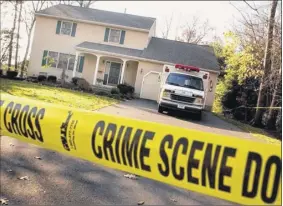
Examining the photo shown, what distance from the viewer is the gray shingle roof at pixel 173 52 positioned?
3047cm

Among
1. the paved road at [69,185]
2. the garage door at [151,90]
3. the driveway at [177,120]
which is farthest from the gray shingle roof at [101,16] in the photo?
the paved road at [69,185]

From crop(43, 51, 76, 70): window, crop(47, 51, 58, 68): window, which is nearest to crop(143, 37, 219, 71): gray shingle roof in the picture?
crop(43, 51, 76, 70): window

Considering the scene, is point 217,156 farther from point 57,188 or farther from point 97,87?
point 97,87

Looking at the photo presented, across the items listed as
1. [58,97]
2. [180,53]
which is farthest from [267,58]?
[58,97]

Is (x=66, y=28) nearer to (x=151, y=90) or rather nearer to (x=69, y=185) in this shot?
(x=151, y=90)

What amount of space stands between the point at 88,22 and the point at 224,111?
1442 cm

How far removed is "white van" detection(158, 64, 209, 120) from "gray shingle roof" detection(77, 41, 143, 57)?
13.1 meters

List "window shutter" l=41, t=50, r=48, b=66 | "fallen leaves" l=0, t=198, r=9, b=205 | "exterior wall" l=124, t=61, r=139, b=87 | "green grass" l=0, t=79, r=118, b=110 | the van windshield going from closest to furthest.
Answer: "fallen leaves" l=0, t=198, r=9, b=205 → "green grass" l=0, t=79, r=118, b=110 → the van windshield → "exterior wall" l=124, t=61, r=139, b=87 → "window shutter" l=41, t=50, r=48, b=66

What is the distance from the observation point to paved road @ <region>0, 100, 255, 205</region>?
4.65 metres

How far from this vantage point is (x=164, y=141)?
5.71 feet

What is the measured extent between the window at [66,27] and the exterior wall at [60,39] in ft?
1.36

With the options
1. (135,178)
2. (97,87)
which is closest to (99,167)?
(135,178)

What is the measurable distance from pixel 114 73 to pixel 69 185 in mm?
27041

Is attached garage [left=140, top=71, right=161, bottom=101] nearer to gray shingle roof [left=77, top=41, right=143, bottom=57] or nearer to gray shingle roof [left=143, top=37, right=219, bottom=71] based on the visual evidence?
gray shingle roof [left=143, top=37, right=219, bottom=71]
